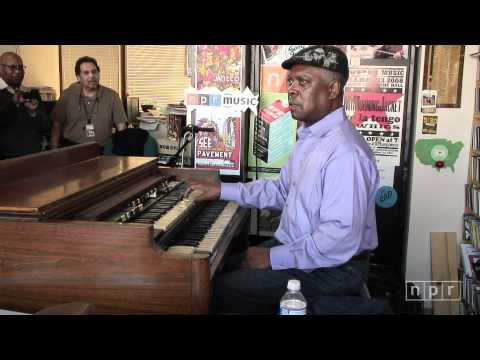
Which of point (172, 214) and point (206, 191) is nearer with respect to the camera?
point (172, 214)

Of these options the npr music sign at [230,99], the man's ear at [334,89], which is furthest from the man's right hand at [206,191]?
the npr music sign at [230,99]

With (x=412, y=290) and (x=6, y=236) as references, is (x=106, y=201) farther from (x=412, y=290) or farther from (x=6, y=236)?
(x=412, y=290)

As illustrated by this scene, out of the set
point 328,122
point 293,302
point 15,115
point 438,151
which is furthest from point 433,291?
point 15,115

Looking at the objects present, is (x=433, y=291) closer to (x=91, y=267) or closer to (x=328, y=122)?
(x=328, y=122)

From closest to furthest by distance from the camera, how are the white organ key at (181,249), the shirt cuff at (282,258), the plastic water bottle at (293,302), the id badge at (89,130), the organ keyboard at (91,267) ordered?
the organ keyboard at (91,267)
the plastic water bottle at (293,302)
the white organ key at (181,249)
the shirt cuff at (282,258)
the id badge at (89,130)

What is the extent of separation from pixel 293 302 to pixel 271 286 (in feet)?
0.80

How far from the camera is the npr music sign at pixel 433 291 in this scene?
377cm

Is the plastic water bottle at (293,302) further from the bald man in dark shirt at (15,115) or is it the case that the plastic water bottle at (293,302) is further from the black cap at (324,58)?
the bald man in dark shirt at (15,115)

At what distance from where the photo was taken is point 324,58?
2.07 meters

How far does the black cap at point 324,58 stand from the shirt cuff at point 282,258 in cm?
81

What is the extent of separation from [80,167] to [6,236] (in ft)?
3.37

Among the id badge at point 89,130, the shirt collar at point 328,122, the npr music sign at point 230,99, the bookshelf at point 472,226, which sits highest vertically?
the npr music sign at point 230,99

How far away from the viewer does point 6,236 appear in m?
1.59

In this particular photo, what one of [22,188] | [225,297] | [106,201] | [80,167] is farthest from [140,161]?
[225,297]
